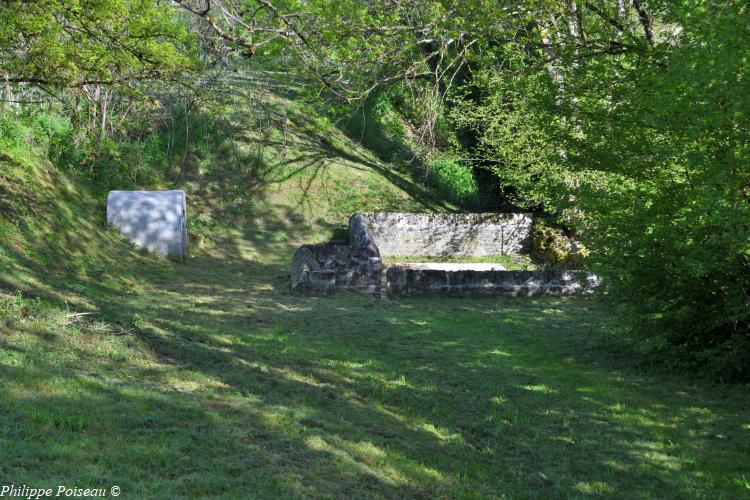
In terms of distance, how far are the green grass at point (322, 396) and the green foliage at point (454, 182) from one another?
10879mm

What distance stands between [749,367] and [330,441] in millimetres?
5215

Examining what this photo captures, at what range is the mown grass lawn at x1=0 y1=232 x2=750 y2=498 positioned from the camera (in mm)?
5387

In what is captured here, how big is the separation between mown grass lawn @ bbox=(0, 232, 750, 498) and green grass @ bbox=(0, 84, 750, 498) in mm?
27

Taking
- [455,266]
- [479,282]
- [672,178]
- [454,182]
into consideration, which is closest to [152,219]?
[455,266]

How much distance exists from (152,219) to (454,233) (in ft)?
25.4

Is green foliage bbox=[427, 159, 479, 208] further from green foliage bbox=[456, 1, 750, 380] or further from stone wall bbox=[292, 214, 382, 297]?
green foliage bbox=[456, 1, 750, 380]

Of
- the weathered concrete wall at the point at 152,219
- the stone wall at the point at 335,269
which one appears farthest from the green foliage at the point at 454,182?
the weathered concrete wall at the point at 152,219

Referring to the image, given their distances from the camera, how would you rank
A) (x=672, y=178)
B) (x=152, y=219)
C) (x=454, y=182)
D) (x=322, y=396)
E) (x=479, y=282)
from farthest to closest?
(x=454, y=182) < (x=152, y=219) < (x=479, y=282) < (x=672, y=178) < (x=322, y=396)

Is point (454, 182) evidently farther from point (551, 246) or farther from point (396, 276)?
point (396, 276)

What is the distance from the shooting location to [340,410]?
739 cm

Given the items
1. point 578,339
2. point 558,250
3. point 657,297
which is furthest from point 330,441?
point 558,250

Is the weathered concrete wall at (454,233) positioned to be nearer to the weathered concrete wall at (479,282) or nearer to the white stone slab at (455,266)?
the white stone slab at (455,266)

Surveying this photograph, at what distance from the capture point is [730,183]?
6980 millimetres

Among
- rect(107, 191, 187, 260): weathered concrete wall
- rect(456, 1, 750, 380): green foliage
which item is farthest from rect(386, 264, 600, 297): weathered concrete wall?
rect(107, 191, 187, 260): weathered concrete wall
